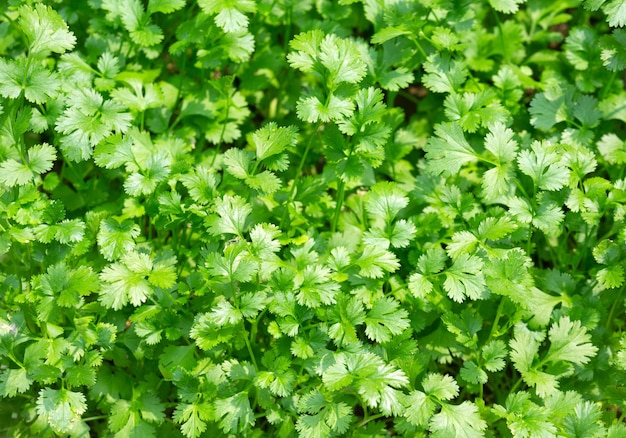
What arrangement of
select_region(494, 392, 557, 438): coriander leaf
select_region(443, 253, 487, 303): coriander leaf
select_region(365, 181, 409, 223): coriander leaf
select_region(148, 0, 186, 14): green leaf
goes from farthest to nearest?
select_region(148, 0, 186, 14): green leaf < select_region(365, 181, 409, 223): coriander leaf < select_region(443, 253, 487, 303): coriander leaf < select_region(494, 392, 557, 438): coriander leaf

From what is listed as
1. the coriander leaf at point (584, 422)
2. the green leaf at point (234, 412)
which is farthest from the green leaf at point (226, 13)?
the coriander leaf at point (584, 422)

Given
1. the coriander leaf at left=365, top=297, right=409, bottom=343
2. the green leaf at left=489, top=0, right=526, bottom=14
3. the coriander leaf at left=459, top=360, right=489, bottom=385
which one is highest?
the green leaf at left=489, top=0, right=526, bottom=14

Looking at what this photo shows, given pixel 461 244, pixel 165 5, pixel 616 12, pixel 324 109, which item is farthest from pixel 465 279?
pixel 165 5

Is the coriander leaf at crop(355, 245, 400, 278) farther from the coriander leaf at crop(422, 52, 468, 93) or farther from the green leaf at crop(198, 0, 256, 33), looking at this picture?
the green leaf at crop(198, 0, 256, 33)

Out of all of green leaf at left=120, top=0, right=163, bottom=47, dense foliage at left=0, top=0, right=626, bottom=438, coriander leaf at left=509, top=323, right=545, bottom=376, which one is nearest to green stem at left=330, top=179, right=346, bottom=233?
dense foliage at left=0, top=0, right=626, bottom=438

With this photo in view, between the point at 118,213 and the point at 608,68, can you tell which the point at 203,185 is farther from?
the point at 608,68

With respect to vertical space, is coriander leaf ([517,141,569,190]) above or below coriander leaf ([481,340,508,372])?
above

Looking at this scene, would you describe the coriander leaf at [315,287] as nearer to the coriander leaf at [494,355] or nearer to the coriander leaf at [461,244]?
the coriander leaf at [461,244]

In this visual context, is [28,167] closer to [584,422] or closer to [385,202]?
[385,202]

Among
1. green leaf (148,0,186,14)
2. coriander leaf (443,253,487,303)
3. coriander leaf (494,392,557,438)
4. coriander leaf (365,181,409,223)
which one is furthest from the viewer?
green leaf (148,0,186,14)
